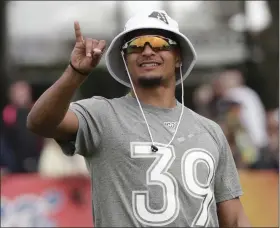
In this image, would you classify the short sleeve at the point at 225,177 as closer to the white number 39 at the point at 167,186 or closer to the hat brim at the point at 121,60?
the white number 39 at the point at 167,186

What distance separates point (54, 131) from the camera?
4.15 metres

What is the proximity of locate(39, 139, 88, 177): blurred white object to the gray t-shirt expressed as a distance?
5.38 m

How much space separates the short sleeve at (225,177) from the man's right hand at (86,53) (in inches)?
37.0

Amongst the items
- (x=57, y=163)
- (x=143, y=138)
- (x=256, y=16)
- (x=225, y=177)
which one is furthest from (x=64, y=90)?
(x=256, y=16)

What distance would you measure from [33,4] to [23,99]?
14.9 feet

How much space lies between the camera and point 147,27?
453 centimetres

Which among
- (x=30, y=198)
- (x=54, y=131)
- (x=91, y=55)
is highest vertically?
(x=91, y=55)

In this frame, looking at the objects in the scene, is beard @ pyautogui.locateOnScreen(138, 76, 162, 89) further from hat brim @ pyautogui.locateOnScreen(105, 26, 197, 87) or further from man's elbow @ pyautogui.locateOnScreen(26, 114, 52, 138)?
man's elbow @ pyautogui.locateOnScreen(26, 114, 52, 138)

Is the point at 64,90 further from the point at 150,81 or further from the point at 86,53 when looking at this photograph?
the point at 150,81

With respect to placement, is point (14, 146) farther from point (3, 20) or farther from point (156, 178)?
point (156, 178)

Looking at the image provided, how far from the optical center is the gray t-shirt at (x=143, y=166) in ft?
13.8

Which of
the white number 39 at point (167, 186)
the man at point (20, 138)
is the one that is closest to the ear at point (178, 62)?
the white number 39 at point (167, 186)

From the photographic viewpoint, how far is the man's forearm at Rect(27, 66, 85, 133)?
4.03 m

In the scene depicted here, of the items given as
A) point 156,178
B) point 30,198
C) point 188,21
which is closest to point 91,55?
point 156,178
